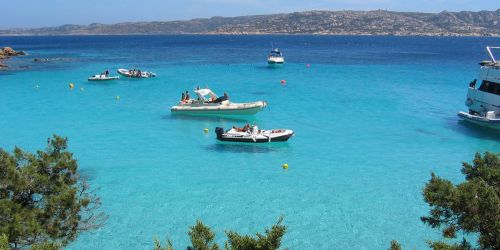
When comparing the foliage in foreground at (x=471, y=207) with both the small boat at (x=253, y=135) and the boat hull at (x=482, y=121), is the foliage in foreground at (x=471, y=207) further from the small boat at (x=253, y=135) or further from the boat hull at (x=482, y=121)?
the boat hull at (x=482, y=121)

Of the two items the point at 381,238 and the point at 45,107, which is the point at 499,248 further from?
the point at 45,107

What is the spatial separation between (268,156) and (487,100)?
15677mm

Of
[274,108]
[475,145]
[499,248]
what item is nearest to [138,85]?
[274,108]

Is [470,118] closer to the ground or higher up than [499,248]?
closer to the ground

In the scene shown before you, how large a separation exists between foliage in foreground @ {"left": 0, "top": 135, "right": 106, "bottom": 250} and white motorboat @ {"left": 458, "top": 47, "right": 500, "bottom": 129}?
25.3 m

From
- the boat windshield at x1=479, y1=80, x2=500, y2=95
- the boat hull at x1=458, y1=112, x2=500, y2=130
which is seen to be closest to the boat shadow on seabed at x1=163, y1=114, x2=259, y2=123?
the boat hull at x1=458, y1=112, x2=500, y2=130

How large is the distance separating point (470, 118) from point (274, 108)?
44.8 ft

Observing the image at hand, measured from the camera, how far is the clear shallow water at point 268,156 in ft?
52.5

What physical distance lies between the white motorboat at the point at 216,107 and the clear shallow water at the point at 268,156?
2.65ft

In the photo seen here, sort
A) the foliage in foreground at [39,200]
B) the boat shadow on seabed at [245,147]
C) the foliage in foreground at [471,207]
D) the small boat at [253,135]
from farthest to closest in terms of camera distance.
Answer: the small boat at [253,135], the boat shadow on seabed at [245,147], the foliage in foreground at [39,200], the foliage in foreground at [471,207]

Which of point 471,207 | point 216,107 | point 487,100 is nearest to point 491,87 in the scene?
point 487,100

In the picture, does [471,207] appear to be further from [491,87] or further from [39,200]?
[491,87]

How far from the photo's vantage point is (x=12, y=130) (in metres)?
29.0

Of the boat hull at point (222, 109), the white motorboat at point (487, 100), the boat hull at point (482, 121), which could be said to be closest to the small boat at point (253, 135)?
the boat hull at point (222, 109)
